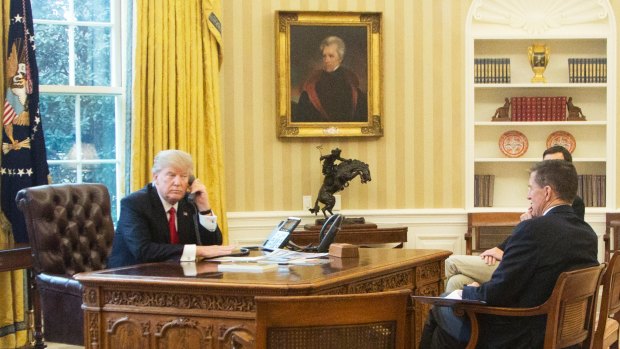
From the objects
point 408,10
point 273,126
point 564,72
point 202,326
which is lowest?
point 202,326

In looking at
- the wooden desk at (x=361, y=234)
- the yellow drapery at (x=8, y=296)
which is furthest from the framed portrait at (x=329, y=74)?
the yellow drapery at (x=8, y=296)

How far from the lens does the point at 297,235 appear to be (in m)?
6.19

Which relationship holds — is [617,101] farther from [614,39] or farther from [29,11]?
[29,11]

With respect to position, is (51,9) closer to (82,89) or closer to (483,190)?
(82,89)

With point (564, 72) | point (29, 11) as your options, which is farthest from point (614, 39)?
point (29, 11)

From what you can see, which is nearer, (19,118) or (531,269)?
(531,269)

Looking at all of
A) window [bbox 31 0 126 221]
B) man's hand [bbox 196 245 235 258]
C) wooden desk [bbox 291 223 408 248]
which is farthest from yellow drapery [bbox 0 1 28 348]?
man's hand [bbox 196 245 235 258]

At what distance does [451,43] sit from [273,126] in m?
1.60

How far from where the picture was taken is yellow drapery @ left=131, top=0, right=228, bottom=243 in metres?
6.07

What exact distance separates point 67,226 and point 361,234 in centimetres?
242

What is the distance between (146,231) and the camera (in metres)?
4.16

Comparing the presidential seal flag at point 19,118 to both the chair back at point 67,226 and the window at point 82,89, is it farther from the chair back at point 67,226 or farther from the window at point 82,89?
the chair back at point 67,226

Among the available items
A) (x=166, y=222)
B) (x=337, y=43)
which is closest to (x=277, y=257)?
(x=166, y=222)

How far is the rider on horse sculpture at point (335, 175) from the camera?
253 inches
